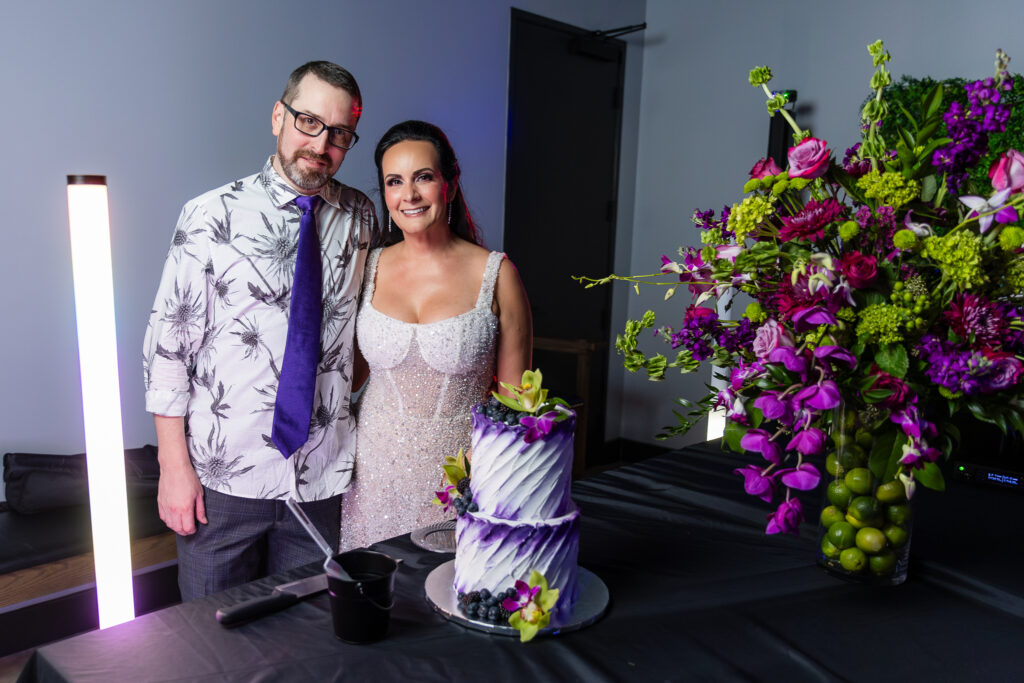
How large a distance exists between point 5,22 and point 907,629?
3086 millimetres

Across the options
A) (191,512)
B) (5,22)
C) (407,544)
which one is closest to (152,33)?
(5,22)

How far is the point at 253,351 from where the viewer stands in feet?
5.92

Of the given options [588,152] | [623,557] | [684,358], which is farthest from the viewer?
[588,152]

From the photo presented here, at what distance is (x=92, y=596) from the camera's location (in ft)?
9.13

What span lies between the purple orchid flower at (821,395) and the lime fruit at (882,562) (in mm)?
367

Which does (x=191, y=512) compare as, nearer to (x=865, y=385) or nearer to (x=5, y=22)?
(x=865, y=385)

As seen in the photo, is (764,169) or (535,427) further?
(764,169)

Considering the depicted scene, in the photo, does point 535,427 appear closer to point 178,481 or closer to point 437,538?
point 437,538

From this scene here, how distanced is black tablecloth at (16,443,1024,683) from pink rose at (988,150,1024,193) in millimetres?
648

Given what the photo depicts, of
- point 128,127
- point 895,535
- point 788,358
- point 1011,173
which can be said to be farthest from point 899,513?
point 128,127

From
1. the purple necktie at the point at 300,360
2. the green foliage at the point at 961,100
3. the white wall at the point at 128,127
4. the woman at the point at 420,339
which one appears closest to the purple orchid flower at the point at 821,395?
the woman at the point at 420,339

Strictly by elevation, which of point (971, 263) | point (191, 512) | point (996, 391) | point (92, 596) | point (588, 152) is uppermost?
point (588, 152)

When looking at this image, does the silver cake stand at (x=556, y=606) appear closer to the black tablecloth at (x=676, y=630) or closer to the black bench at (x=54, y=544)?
the black tablecloth at (x=676, y=630)

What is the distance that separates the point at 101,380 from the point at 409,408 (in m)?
0.78
